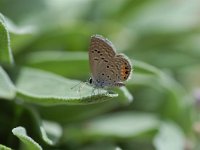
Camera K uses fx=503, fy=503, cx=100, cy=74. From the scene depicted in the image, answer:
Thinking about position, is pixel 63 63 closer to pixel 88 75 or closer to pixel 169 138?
pixel 88 75

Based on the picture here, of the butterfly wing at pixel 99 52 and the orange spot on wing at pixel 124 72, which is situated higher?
the butterfly wing at pixel 99 52

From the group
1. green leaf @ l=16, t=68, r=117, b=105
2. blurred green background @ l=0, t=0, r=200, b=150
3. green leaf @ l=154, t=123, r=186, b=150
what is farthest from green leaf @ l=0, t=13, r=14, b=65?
green leaf @ l=154, t=123, r=186, b=150

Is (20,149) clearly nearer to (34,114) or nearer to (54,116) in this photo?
(34,114)

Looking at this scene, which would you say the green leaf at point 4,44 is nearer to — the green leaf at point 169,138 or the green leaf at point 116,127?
the green leaf at point 116,127

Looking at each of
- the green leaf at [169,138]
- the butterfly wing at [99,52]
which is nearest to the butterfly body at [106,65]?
the butterfly wing at [99,52]

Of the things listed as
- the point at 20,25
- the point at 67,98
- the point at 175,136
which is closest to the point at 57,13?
the point at 20,25

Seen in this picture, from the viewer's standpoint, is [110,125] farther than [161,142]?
Yes

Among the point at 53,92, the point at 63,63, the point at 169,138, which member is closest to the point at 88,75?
the point at 63,63
